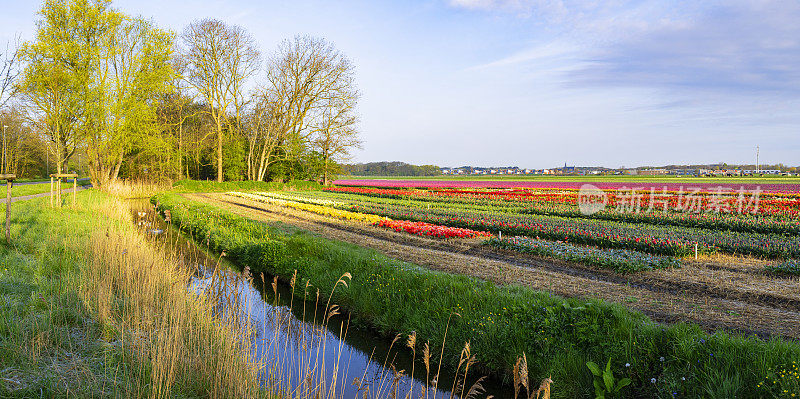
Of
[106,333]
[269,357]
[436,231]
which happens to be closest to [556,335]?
[269,357]

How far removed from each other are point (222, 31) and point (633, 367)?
4171 cm

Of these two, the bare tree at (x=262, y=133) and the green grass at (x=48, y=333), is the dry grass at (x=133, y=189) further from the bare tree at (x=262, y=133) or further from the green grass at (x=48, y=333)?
the green grass at (x=48, y=333)

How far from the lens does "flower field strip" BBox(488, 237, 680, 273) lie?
→ 9.29m

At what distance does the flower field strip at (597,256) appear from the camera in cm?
929

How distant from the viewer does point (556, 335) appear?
5.15 meters

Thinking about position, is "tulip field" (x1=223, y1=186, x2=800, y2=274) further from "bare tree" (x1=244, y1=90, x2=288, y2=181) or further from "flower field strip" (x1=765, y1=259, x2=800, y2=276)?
"bare tree" (x1=244, y1=90, x2=288, y2=181)

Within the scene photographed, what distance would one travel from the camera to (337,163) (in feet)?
160

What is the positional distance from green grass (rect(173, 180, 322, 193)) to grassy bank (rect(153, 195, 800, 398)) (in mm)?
31996

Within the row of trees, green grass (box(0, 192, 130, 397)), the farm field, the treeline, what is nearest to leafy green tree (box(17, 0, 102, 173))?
the row of trees

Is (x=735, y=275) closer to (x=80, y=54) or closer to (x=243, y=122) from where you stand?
(x=80, y=54)

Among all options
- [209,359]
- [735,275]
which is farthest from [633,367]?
[735,275]

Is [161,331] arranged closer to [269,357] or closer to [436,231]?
[269,357]

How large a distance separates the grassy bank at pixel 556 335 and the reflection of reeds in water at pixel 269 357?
0.31m

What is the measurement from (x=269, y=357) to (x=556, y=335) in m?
3.71
